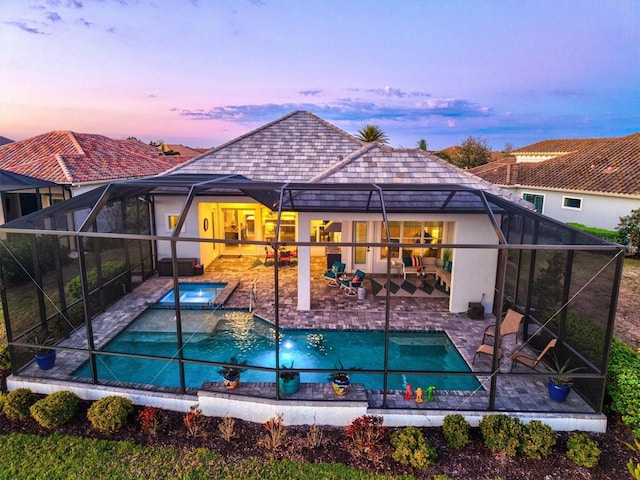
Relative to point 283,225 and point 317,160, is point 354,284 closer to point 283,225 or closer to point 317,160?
point 317,160

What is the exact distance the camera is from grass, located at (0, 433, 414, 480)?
5.50 m

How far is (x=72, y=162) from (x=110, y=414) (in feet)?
59.6

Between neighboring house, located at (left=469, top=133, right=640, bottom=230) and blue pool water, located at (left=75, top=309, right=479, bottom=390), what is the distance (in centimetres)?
1536

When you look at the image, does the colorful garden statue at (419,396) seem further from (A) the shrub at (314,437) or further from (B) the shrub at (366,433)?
(A) the shrub at (314,437)

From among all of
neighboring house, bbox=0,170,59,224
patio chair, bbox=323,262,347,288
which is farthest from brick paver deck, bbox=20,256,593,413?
neighboring house, bbox=0,170,59,224

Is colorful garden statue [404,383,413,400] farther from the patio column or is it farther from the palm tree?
the palm tree

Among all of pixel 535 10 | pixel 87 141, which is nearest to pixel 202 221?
pixel 87 141

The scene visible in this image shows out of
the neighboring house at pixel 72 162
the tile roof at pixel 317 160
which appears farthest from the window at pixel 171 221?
the neighboring house at pixel 72 162

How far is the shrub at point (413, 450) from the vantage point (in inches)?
221

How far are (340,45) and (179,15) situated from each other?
27.7 feet

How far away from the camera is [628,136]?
25297 millimetres

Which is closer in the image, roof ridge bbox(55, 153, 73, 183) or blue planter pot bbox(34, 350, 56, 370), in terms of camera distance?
blue planter pot bbox(34, 350, 56, 370)

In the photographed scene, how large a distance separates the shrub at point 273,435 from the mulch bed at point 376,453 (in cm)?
9

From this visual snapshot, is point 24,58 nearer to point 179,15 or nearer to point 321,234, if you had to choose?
point 179,15
